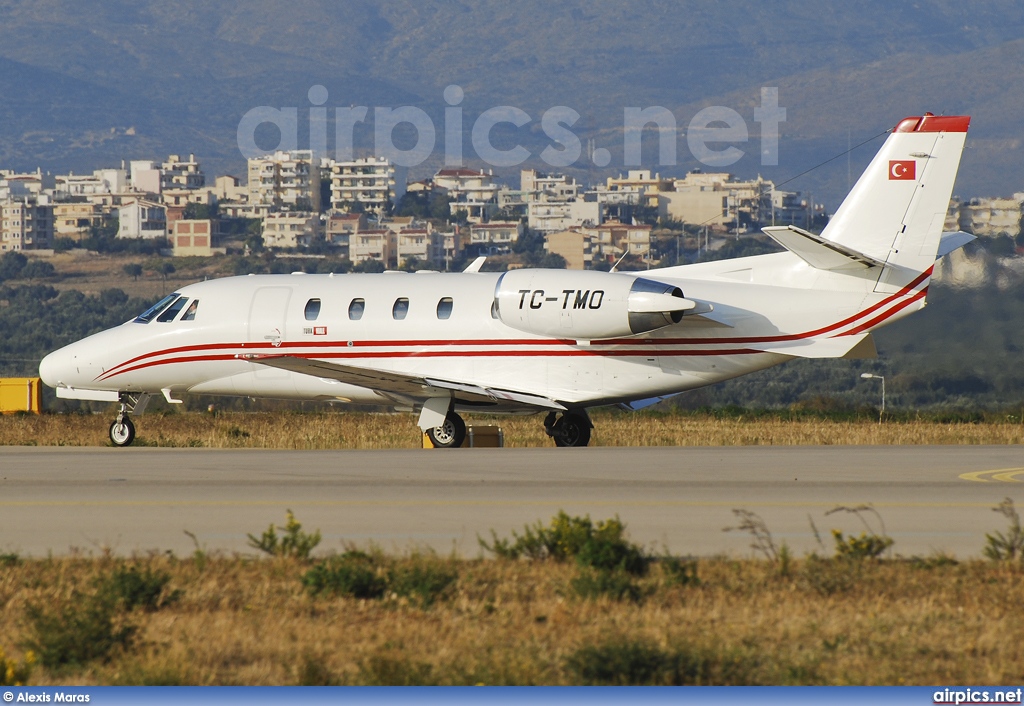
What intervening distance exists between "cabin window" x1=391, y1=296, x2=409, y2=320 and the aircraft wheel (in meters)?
3.45

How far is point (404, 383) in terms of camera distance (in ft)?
80.4

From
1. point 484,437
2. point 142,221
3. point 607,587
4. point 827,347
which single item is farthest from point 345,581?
point 142,221

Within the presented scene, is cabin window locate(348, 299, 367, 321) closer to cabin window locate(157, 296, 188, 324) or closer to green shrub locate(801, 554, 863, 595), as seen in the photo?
cabin window locate(157, 296, 188, 324)

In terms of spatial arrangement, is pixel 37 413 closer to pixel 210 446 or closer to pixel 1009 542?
pixel 210 446

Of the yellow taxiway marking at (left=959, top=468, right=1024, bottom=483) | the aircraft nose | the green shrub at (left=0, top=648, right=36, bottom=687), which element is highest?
the green shrub at (left=0, top=648, right=36, bottom=687)

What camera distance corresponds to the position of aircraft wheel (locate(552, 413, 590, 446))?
2586 centimetres

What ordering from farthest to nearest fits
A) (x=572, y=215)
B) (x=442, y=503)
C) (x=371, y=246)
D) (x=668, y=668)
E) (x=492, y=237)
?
1. (x=572, y=215)
2. (x=492, y=237)
3. (x=371, y=246)
4. (x=442, y=503)
5. (x=668, y=668)

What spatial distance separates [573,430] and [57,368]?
1006 centimetres

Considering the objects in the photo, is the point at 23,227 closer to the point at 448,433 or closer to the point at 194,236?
the point at 194,236

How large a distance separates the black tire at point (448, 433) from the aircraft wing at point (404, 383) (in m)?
0.51

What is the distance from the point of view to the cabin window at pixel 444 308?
2502 cm

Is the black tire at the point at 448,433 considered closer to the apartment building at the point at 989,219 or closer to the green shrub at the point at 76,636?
the green shrub at the point at 76,636

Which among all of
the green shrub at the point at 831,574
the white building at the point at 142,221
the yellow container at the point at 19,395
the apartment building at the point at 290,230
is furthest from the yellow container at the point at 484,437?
the white building at the point at 142,221

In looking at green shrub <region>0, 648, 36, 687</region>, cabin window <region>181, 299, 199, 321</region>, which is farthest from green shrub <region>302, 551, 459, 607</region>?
cabin window <region>181, 299, 199, 321</region>
